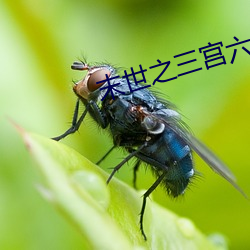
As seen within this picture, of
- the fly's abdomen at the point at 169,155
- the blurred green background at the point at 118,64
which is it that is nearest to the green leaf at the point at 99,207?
the fly's abdomen at the point at 169,155

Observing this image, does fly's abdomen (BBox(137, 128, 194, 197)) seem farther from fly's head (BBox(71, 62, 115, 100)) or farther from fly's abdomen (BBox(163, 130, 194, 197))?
Result: fly's head (BBox(71, 62, 115, 100))

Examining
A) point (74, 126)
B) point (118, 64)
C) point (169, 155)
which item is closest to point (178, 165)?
point (169, 155)

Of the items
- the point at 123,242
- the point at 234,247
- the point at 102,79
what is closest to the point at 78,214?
the point at 123,242

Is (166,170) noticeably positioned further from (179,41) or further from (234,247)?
→ (179,41)

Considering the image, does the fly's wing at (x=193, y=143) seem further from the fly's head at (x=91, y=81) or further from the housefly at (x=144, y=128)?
the fly's head at (x=91, y=81)

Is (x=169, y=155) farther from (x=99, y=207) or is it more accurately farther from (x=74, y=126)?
(x=99, y=207)

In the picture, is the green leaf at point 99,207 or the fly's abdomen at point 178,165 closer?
the green leaf at point 99,207
